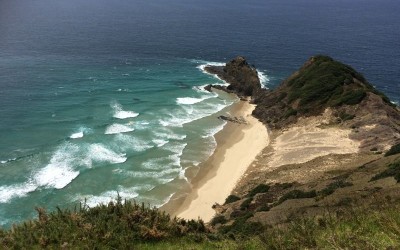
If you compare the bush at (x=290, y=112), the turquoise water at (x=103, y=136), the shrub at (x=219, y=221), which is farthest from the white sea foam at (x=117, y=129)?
the shrub at (x=219, y=221)

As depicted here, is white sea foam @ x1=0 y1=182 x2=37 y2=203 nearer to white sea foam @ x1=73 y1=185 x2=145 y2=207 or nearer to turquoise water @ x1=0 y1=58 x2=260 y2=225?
turquoise water @ x1=0 y1=58 x2=260 y2=225

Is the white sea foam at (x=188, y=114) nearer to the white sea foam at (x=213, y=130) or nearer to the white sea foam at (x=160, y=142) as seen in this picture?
the white sea foam at (x=213, y=130)

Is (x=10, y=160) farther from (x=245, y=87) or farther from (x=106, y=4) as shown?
(x=106, y=4)

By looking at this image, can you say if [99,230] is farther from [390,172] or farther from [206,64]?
[206,64]

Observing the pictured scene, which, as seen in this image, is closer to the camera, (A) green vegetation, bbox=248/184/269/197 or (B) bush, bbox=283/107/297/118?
(A) green vegetation, bbox=248/184/269/197

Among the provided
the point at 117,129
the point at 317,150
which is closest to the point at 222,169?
the point at 317,150

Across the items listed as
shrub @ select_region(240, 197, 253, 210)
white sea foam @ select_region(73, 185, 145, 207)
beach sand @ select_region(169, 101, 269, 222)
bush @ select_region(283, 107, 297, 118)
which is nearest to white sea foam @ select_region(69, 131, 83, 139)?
white sea foam @ select_region(73, 185, 145, 207)

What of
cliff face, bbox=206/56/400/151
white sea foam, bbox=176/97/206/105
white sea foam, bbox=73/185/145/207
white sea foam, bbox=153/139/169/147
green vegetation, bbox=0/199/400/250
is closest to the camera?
green vegetation, bbox=0/199/400/250
